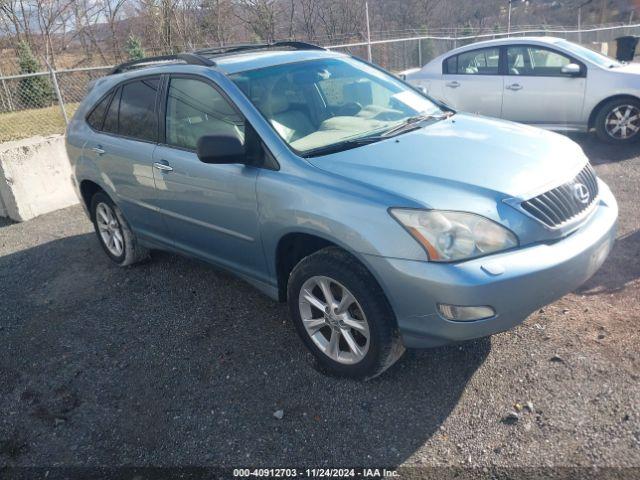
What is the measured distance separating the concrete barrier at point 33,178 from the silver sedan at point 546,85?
17.0 feet

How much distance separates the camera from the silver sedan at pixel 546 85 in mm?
7277

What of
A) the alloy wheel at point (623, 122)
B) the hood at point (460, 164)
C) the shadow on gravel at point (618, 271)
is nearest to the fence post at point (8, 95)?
the alloy wheel at point (623, 122)

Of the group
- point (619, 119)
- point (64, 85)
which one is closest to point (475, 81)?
point (619, 119)

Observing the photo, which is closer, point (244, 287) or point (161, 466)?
point (161, 466)

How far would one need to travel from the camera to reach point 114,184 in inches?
179

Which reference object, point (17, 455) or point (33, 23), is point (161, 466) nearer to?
point (17, 455)

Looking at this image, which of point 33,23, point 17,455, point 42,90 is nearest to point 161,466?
point 17,455

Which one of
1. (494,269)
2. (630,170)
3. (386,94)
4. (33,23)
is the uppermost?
(33,23)

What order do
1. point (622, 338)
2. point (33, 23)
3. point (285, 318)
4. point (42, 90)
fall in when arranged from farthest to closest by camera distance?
point (33, 23), point (42, 90), point (285, 318), point (622, 338)

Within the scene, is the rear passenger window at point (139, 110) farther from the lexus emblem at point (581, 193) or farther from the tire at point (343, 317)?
the lexus emblem at point (581, 193)

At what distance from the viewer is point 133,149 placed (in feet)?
13.8

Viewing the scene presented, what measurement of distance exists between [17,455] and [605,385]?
10.2 ft

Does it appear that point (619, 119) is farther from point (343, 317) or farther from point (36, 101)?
point (36, 101)

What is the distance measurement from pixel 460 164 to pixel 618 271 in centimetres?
189
